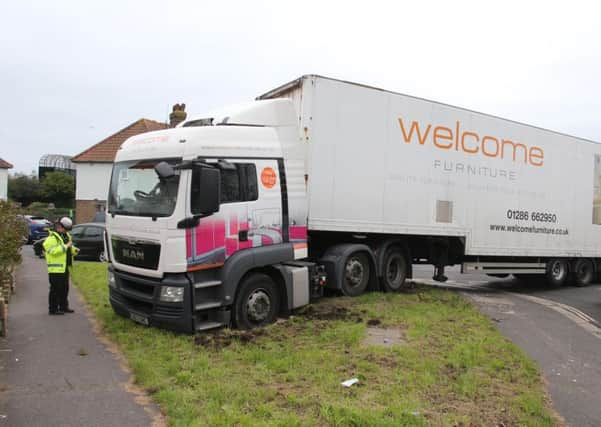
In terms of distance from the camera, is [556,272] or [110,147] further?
[110,147]

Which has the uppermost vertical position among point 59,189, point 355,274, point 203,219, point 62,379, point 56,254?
point 59,189

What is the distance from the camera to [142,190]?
6664 millimetres

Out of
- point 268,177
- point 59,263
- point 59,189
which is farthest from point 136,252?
point 59,189

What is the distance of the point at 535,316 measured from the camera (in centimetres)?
867

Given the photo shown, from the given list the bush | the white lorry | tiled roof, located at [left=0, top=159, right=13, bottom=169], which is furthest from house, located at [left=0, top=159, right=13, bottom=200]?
the white lorry

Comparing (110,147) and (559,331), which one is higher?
(110,147)

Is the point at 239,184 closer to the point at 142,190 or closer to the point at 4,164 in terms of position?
the point at 142,190

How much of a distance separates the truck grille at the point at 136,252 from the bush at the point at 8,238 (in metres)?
3.88

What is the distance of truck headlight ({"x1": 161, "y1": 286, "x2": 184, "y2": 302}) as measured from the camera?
621 cm

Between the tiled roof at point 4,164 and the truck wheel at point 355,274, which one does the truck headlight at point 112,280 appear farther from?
the tiled roof at point 4,164

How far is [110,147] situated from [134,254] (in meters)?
30.2

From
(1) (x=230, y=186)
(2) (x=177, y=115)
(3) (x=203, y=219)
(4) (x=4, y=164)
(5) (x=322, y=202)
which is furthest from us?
(4) (x=4, y=164)

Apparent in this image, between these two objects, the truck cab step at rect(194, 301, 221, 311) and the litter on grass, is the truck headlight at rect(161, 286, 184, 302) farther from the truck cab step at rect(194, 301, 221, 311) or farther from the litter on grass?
the litter on grass

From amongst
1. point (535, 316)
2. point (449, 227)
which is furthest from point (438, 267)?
point (535, 316)
